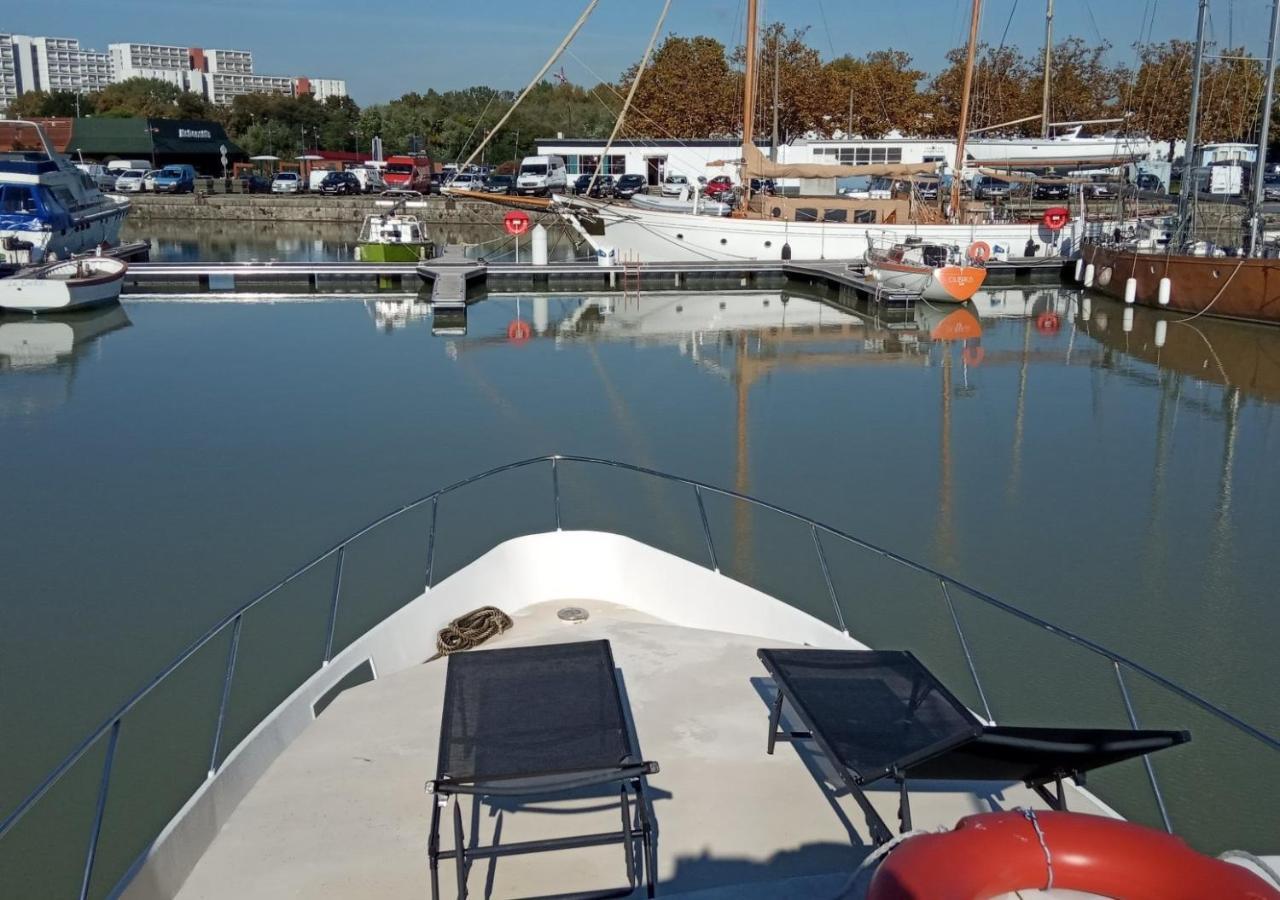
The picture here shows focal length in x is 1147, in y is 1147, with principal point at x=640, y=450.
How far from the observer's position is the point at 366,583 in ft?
32.3

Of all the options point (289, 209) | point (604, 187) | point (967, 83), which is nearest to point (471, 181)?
point (289, 209)

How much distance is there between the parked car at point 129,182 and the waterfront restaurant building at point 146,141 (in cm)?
887

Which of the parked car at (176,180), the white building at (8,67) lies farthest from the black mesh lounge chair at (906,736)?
the white building at (8,67)

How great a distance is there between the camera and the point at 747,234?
31.7 metres

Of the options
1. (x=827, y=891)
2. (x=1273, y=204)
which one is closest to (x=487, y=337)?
(x=827, y=891)

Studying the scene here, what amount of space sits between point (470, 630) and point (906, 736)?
2851 mm

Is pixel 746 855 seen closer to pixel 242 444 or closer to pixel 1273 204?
pixel 242 444

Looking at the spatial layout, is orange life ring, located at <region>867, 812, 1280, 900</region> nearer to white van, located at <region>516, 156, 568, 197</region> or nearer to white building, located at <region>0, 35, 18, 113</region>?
white van, located at <region>516, 156, 568, 197</region>

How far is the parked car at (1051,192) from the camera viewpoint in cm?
4794

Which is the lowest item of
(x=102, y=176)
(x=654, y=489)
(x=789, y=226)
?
(x=654, y=489)

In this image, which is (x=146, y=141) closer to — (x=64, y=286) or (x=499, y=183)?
(x=499, y=183)

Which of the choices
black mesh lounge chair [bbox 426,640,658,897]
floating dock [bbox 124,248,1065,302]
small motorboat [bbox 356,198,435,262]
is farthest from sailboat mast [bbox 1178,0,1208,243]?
black mesh lounge chair [bbox 426,640,658,897]

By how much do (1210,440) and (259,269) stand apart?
2280cm

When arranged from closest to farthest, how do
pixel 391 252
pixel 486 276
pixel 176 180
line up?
pixel 486 276, pixel 391 252, pixel 176 180
